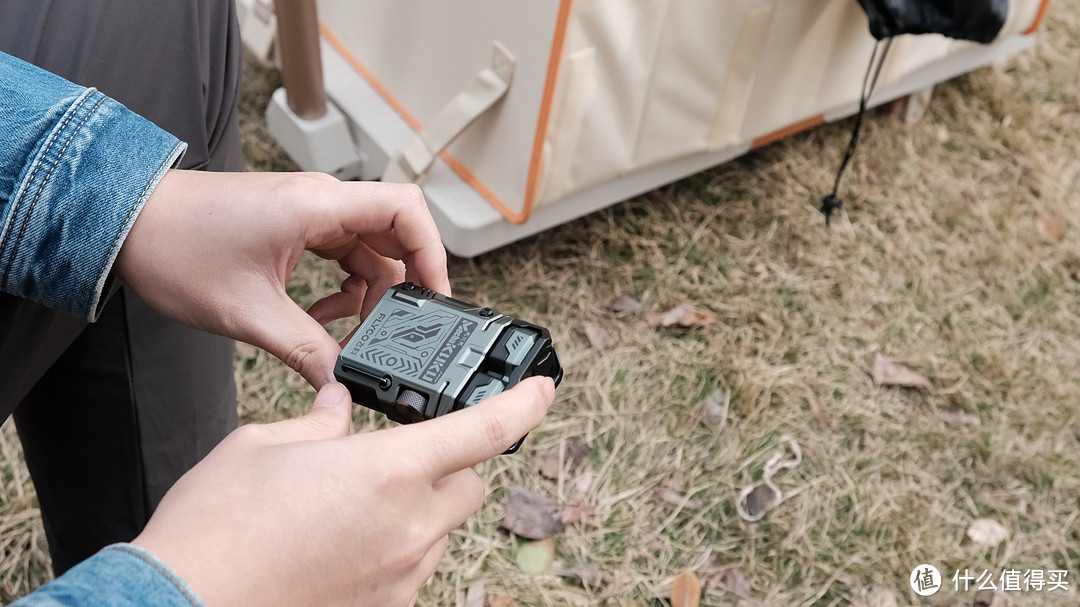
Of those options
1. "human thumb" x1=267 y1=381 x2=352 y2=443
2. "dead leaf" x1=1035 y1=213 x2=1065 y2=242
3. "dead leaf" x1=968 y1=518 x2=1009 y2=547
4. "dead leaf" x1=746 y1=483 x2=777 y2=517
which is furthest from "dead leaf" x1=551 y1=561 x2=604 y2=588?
"dead leaf" x1=1035 y1=213 x2=1065 y2=242

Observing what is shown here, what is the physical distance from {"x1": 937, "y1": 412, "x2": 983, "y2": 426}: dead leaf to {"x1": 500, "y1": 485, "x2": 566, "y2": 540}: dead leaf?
29.2 inches

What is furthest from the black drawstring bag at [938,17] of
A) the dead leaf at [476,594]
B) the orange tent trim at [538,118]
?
the dead leaf at [476,594]

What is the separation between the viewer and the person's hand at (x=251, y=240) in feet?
2.24

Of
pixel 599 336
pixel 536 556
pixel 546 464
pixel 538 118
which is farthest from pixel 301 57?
pixel 536 556

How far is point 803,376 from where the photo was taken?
1574 millimetres

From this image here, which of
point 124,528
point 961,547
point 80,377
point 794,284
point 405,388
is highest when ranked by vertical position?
point 405,388

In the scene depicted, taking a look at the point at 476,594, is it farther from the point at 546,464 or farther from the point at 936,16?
the point at 936,16

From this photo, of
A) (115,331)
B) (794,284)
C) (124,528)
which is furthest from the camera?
(794,284)

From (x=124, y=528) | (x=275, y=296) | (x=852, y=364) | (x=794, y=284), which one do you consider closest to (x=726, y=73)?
(x=794, y=284)

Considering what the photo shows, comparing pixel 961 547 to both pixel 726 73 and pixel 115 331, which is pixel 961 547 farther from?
pixel 115 331

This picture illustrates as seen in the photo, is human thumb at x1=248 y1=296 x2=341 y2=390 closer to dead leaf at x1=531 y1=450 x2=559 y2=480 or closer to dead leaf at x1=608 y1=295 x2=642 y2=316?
dead leaf at x1=531 y1=450 x2=559 y2=480

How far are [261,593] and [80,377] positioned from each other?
0.51m

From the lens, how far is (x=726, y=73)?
5.01 feet

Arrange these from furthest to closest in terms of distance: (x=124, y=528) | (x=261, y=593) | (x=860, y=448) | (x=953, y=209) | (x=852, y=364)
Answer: (x=953, y=209) → (x=852, y=364) → (x=860, y=448) → (x=124, y=528) → (x=261, y=593)
